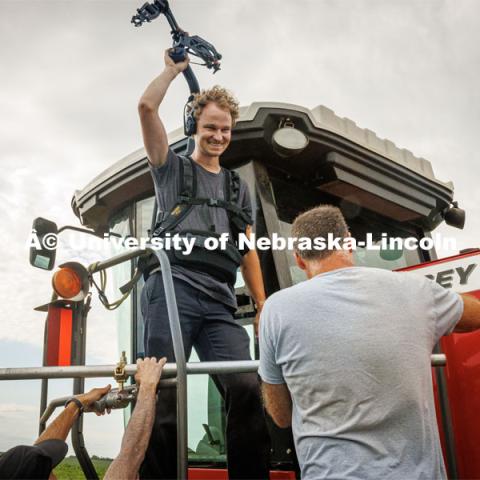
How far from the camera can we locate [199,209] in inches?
84.0

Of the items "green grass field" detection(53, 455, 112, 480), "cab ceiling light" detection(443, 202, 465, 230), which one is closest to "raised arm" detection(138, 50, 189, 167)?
"green grass field" detection(53, 455, 112, 480)

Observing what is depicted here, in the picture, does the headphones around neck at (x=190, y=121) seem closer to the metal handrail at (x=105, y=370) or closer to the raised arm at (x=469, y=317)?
the metal handrail at (x=105, y=370)

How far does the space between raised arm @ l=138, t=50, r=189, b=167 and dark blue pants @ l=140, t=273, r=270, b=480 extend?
1.45 feet

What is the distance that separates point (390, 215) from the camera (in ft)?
10.3

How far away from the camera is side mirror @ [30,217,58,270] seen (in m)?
2.34

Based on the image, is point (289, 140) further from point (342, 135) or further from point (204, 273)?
point (204, 273)

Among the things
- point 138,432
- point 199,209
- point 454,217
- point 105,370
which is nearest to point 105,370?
point 105,370

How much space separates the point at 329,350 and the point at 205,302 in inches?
29.5

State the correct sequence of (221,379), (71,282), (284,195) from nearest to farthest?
(221,379) < (71,282) < (284,195)

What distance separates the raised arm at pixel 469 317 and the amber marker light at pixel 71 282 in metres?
1.30

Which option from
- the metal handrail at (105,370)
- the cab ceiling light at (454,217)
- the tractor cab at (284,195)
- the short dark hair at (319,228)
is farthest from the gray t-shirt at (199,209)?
the cab ceiling light at (454,217)

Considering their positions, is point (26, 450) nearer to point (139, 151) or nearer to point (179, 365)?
point (179, 365)

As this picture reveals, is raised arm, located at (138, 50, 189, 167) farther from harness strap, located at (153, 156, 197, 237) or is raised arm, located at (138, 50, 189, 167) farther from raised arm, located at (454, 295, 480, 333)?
raised arm, located at (454, 295, 480, 333)

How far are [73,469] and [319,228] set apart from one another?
56.7 inches
